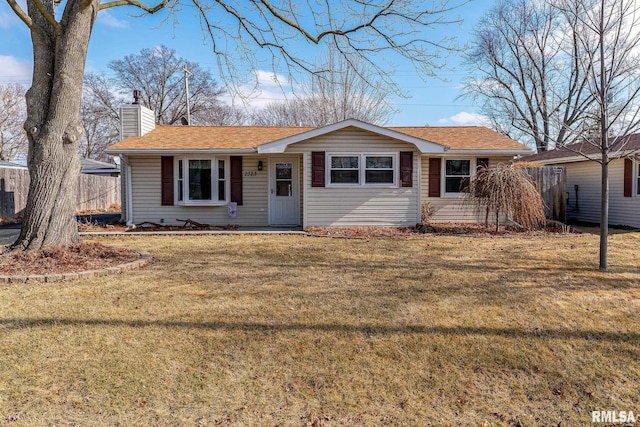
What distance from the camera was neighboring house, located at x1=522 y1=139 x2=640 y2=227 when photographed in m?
11.3

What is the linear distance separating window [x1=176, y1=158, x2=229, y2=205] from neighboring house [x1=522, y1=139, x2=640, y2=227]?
10.0 m

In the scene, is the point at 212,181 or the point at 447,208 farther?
the point at 447,208

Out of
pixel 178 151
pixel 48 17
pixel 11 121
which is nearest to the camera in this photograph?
pixel 48 17

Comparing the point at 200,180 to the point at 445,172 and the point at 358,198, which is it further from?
the point at 445,172

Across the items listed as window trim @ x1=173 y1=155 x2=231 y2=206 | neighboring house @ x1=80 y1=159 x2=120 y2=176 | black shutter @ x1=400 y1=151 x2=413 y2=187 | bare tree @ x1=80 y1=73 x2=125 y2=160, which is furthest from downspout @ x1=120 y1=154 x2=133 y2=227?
bare tree @ x1=80 y1=73 x2=125 y2=160

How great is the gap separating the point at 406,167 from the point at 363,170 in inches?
46.8

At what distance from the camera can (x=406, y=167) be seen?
35.2 ft

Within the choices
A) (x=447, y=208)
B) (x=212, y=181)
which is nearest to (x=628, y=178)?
(x=447, y=208)

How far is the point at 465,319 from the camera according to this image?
3947mm

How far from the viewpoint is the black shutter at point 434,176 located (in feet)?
39.0

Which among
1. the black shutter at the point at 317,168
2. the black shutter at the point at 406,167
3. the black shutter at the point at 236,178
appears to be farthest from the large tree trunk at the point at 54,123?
the black shutter at the point at 406,167

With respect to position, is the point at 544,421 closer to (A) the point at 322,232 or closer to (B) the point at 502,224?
(A) the point at 322,232

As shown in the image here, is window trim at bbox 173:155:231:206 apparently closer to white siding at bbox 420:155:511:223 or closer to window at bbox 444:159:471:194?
white siding at bbox 420:155:511:223

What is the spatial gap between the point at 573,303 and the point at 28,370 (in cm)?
530
